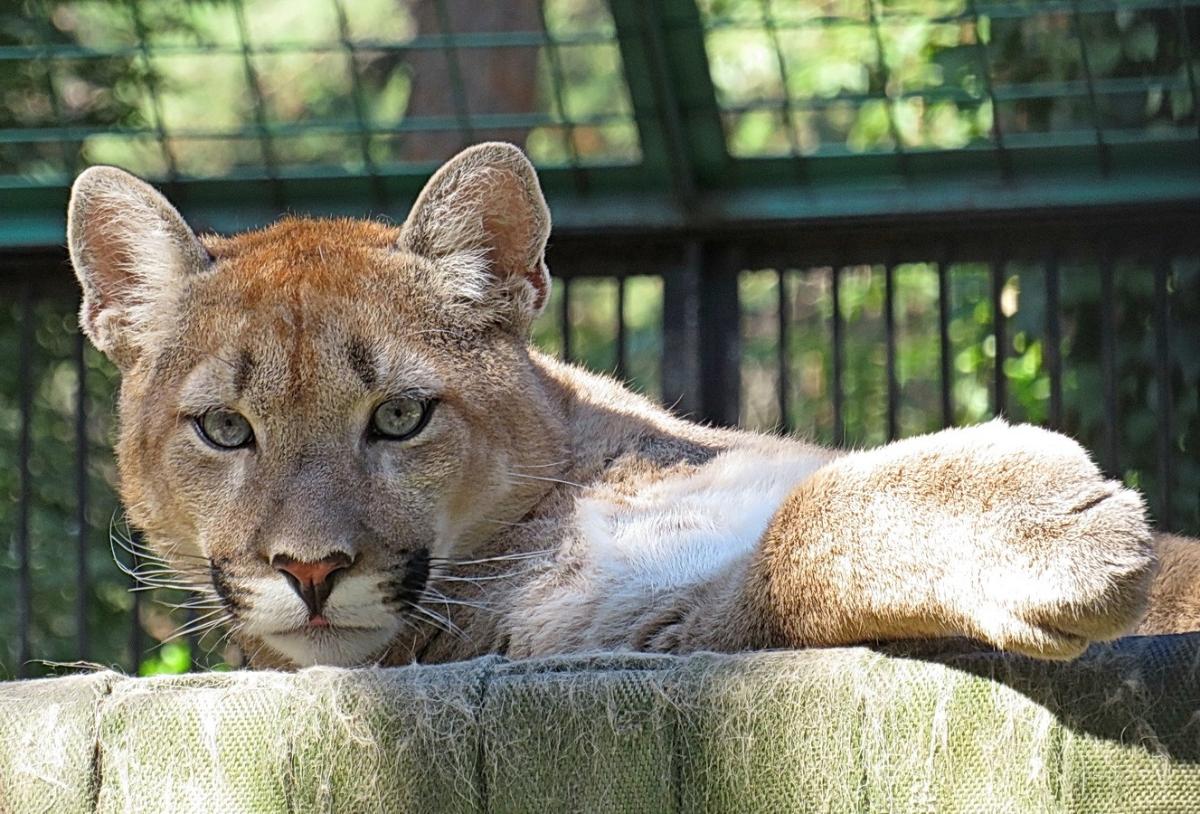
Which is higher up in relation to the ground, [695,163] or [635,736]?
[695,163]

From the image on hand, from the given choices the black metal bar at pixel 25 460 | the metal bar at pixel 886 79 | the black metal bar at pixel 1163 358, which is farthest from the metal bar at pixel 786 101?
the black metal bar at pixel 25 460

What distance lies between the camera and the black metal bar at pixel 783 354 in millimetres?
4879

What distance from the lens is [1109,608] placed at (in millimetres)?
2373

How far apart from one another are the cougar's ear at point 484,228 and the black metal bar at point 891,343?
1.25 meters

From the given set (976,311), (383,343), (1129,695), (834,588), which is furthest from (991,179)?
(1129,695)

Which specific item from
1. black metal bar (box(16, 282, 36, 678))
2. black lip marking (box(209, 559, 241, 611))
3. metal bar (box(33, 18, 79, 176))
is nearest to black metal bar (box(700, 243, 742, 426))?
black lip marking (box(209, 559, 241, 611))

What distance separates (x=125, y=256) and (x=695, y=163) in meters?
1.66

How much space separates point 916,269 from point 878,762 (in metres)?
2.99

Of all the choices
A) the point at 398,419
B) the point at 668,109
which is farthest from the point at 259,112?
the point at 398,419

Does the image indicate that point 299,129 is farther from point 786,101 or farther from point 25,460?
point 786,101

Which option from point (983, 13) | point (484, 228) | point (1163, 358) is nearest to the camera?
point (484, 228)

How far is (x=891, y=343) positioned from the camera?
482cm

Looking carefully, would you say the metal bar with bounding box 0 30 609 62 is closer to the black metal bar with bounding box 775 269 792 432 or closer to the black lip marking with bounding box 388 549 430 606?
the black metal bar with bounding box 775 269 792 432

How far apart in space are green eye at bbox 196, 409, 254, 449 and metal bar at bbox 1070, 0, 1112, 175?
2.41 m
